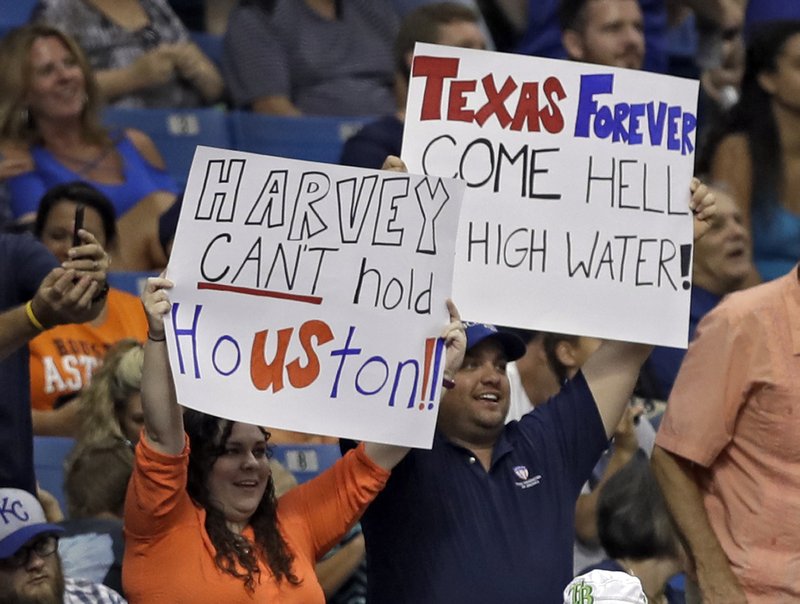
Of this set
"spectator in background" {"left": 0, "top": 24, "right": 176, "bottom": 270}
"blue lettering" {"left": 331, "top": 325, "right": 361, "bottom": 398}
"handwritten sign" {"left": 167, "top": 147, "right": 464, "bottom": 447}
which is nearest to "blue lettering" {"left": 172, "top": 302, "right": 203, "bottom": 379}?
"handwritten sign" {"left": 167, "top": 147, "right": 464, "bottom": 447}

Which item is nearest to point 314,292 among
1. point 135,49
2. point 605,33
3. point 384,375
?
point 384,375

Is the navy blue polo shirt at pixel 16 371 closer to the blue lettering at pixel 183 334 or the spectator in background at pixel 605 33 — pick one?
the blue lettering at pixel 183 334

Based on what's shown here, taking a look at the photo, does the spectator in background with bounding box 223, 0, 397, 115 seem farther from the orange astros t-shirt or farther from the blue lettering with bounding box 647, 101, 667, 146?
the blue lettering with bounding box 647, 101, 667, 146

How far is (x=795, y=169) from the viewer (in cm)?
767

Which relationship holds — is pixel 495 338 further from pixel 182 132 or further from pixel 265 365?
pixel 182 132

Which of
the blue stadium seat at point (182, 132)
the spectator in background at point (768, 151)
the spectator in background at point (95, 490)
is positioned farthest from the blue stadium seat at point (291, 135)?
the spectator in background at point (95, 490)

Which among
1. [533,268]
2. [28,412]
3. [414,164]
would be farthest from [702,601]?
[28,412]

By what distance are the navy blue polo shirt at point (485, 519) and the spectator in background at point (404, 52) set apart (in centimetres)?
214

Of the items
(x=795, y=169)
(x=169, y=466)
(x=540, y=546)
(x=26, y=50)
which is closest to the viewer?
(x=169, y=466)

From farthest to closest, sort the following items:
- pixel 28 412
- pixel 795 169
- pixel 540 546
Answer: pixel 795 169 → pixel 28 412 → pixel 540 546

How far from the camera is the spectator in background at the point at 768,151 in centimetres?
755

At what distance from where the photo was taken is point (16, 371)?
4.96 m

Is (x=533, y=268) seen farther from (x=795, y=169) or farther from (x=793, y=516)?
(x=795, y=169)

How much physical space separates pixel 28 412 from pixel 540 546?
1.39 m
